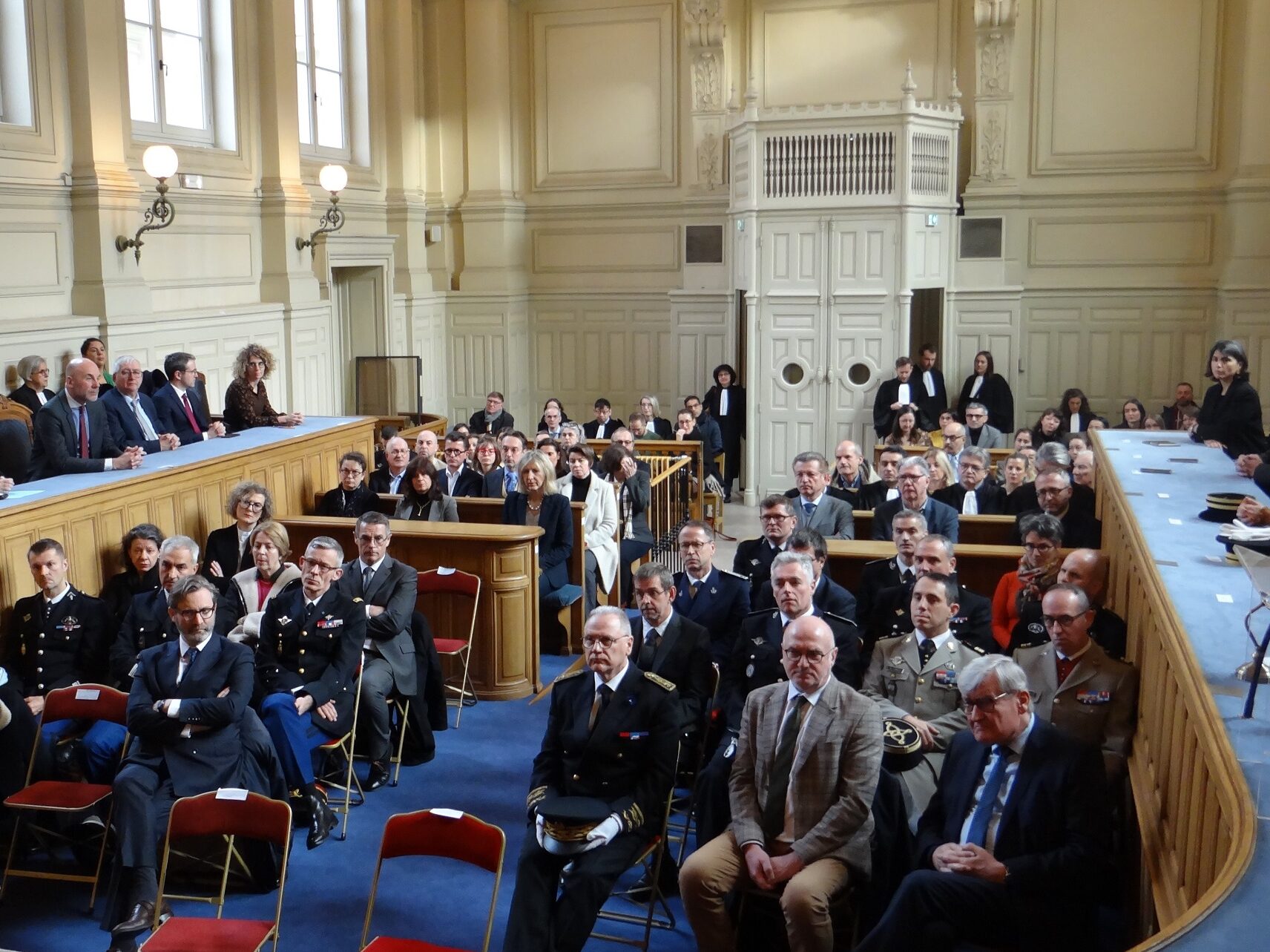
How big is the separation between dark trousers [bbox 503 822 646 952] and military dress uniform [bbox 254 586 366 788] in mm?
1505

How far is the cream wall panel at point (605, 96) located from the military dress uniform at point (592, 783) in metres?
11.0

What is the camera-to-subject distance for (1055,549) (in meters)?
5.41

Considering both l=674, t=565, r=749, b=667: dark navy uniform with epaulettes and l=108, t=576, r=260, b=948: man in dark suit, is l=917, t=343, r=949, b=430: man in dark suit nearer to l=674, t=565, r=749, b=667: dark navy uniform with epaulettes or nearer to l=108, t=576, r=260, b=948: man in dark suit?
l=674, t=565, r=749, b=667: dark navy uniform with epaulettes

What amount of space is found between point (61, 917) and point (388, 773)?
5.12ft

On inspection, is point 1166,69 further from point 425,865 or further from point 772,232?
point 425,865

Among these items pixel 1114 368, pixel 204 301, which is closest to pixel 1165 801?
pixel 204 301

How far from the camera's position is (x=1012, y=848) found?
3555 millimetres

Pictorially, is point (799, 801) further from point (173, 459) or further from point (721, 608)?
point (173, 459)

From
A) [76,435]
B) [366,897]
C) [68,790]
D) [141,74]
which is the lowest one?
[366,897]

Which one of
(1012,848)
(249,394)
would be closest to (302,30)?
(249,394)

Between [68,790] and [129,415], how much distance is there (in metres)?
3.01

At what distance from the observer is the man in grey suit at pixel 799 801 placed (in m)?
3.82

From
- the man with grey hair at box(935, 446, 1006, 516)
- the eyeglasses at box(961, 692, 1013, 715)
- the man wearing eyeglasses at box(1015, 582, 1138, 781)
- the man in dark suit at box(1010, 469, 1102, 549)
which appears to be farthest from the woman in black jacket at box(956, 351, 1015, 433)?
the eyeglasses at box(961, 692, 1013, 715)

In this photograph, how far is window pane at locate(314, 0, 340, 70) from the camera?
12648 millimetres
